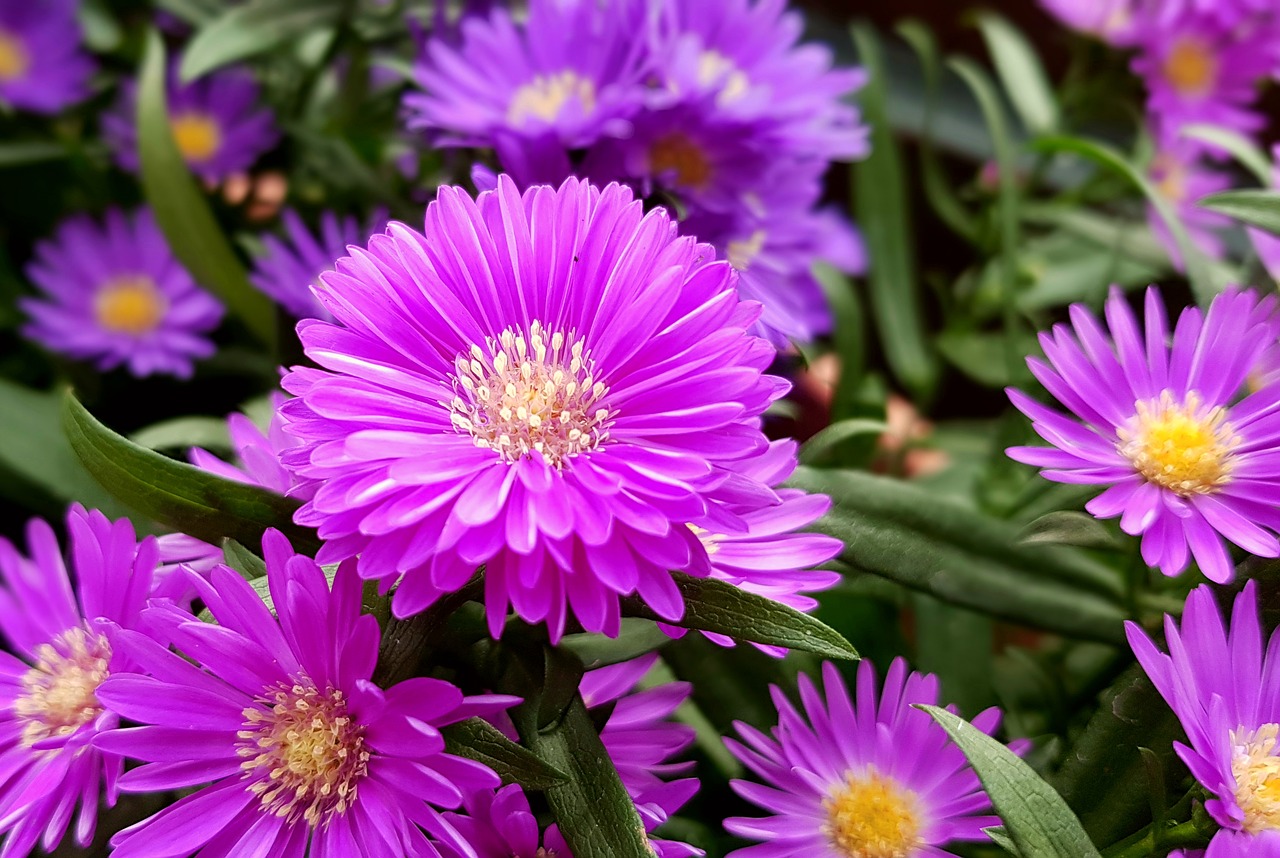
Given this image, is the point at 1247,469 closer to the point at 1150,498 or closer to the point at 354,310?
the point at 1150,498

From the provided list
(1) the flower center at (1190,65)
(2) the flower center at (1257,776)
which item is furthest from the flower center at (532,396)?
(1) the flower center at (1190,65)

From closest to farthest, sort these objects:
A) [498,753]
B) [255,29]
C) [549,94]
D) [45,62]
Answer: [498,753] < [549,94] < [255,29] < [45,62]

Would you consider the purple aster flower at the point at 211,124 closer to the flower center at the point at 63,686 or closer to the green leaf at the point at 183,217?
the green leaf at the point at 183,217

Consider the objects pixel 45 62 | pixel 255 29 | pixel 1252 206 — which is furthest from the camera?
pixel 45 62

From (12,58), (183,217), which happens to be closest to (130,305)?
(183,217)

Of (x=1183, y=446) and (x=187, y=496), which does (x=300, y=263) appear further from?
(x=1183, y=446)

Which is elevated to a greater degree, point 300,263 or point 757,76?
point 757,76
